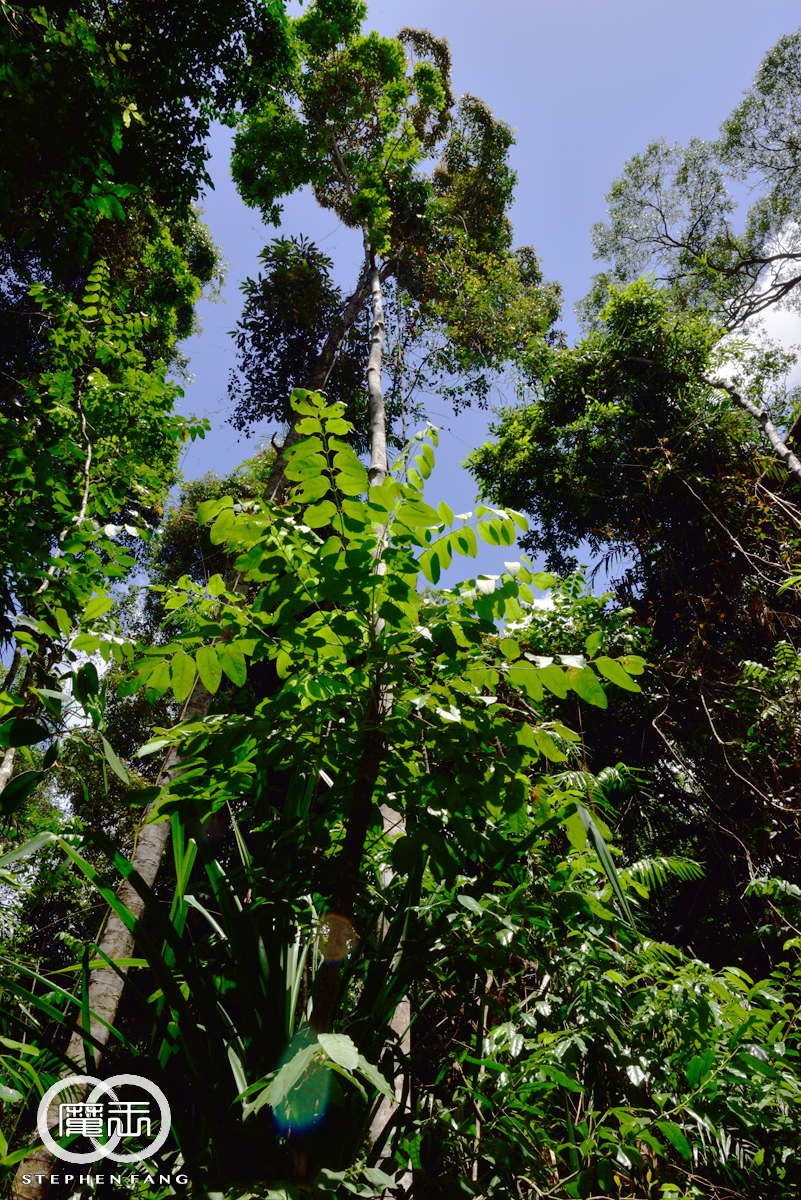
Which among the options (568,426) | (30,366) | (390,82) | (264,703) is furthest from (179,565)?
(264,703)

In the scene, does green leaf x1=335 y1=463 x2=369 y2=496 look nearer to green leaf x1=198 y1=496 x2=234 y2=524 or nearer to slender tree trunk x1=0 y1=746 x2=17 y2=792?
green leaf x1=198 y1=496 x2=234 y2=524

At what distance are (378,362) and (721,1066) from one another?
6390 mm

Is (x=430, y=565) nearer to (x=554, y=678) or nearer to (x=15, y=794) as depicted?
(x=554, y=678)

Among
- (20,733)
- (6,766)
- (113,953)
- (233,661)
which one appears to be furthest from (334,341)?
(20,733)

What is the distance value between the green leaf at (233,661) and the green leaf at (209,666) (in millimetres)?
13

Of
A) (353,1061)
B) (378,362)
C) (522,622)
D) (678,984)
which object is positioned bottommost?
(678,984)

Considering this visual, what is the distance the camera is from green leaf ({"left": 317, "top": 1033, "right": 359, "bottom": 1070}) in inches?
30.6

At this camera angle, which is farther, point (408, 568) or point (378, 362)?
point (378, 362)

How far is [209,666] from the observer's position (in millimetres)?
1266

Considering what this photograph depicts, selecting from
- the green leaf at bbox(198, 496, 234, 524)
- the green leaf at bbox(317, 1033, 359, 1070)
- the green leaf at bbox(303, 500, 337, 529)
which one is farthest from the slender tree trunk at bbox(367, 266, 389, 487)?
the green leaf at bbox(317, 1033, 359, 1070)

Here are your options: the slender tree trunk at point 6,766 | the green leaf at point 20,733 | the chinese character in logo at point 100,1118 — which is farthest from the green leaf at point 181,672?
the slender tree trunk at point 6,766

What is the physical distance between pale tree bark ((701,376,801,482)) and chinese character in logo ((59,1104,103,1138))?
7.08 meters

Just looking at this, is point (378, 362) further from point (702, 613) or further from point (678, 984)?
point (678, 984)

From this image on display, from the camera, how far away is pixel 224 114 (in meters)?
6.44
